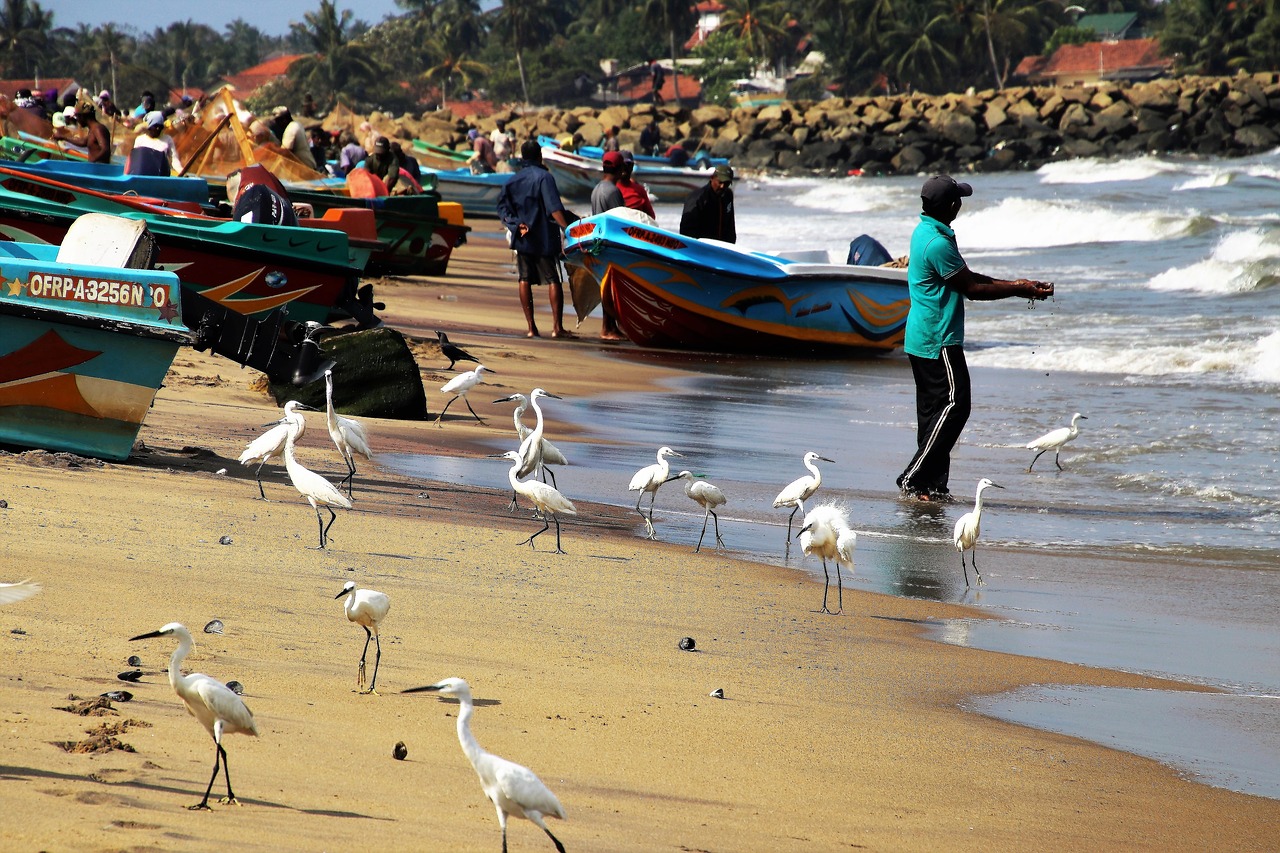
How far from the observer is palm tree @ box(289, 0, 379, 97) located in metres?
110

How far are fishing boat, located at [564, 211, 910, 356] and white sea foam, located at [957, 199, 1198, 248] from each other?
17589 millimetres

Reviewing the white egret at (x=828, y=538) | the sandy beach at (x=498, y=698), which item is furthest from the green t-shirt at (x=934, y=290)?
the white egret at (x=828, y=538)

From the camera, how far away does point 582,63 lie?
114 m

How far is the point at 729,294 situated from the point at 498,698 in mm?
10921

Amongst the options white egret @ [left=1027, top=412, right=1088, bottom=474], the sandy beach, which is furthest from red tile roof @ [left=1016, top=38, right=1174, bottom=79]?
the sandy beach

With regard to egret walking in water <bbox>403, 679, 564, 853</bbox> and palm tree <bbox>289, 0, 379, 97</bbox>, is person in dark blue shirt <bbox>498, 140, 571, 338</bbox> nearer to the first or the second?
egret walking in water <bbox>403, 679, 564, 853</bbox>

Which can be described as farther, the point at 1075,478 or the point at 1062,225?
the point at 1062,225

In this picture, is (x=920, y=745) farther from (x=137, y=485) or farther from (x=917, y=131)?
(x=917, y=131)

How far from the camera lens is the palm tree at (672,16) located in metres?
107

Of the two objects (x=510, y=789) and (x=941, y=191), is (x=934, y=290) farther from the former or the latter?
(x=510, y=789)

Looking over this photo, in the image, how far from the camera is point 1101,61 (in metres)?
95.6

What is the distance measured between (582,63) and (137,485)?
111 m

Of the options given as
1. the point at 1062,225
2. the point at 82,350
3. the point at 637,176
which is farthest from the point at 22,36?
the point at 82,350

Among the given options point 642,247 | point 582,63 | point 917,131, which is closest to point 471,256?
point 642,247
